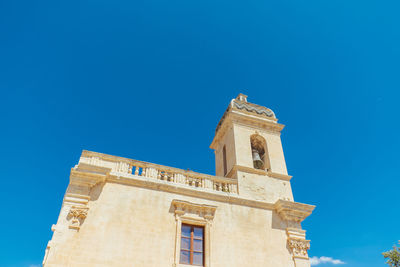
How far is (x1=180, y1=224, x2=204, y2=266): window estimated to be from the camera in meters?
10.4

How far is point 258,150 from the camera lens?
15820 millimetres

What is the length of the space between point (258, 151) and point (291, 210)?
13.2ft

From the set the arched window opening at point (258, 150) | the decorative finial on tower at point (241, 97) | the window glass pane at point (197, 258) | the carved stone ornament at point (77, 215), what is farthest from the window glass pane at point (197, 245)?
the decorative finial on tower at point (241, 97)

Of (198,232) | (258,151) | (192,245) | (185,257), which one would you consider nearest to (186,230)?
(198,232)

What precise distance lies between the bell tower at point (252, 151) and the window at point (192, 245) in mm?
2814

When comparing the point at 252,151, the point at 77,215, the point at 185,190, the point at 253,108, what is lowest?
the point at 77,215

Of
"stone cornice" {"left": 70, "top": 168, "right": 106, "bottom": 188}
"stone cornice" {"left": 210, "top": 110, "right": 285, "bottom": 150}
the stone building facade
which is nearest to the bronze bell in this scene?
the stone building facade

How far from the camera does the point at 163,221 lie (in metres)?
→ 10.6

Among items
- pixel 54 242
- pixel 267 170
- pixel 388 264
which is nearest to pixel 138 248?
pixel 54 242

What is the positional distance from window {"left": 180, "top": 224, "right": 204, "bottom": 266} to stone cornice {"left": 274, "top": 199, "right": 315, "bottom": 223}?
3551 millimetres

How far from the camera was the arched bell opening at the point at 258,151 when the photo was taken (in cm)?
1479

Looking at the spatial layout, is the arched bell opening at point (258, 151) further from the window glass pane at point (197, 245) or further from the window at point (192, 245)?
the window glass pane at point (197, 245)

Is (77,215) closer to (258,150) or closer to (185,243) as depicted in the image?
(185,243)

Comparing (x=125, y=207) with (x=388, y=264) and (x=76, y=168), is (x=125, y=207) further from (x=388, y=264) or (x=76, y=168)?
(x=388, y=264)
